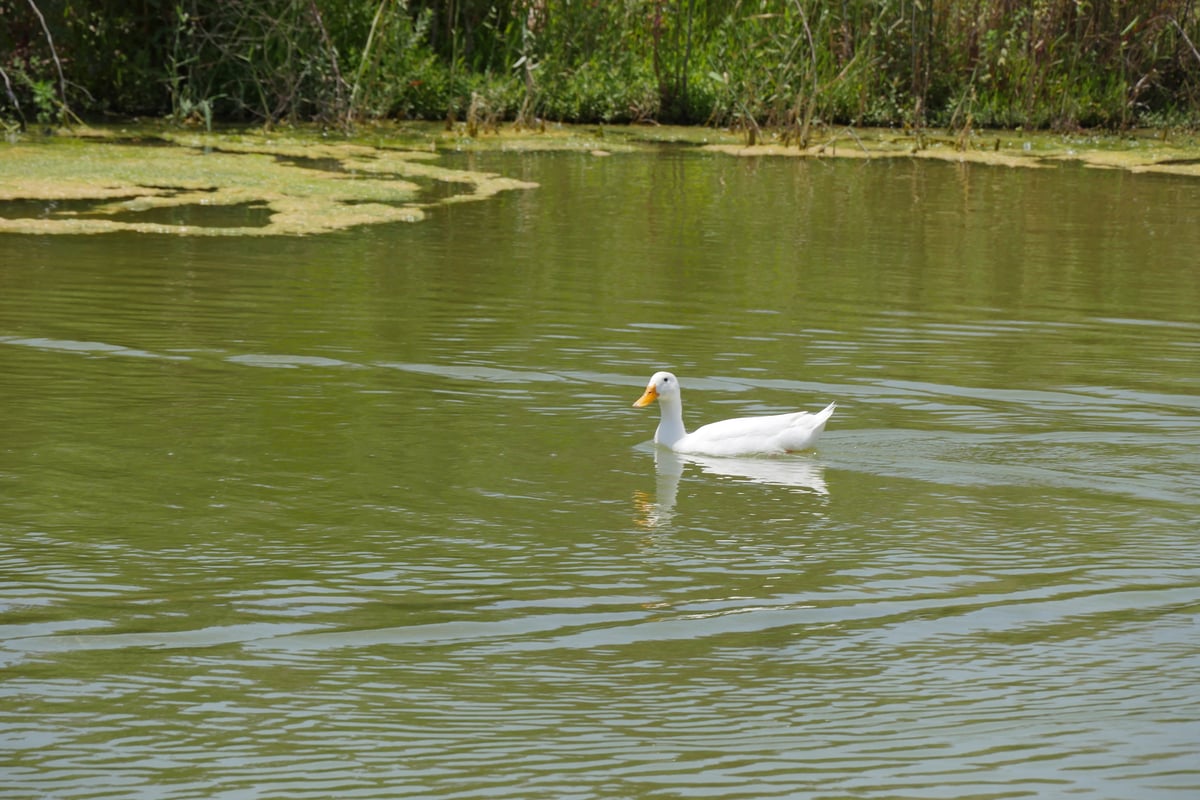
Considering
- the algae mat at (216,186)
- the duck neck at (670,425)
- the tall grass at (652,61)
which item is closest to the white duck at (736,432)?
the duck neck at (670,425)

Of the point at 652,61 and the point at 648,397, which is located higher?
the point at 652,61

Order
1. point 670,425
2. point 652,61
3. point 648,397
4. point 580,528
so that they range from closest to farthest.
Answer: point 580,528, point 670,425, point 648,397, point 652,61

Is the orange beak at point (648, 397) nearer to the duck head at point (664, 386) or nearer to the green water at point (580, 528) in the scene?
the duck head at point (664, 386)

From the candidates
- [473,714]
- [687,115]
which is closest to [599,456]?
[473,714]

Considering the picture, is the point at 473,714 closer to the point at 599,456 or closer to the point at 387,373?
the point at 599,456

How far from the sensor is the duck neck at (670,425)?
6.30 metres

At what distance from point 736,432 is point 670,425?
30 centimetres

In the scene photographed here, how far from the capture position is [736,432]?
6.13m

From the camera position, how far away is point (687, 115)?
18953 millimetres

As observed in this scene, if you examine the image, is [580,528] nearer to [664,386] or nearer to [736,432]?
[736,432]

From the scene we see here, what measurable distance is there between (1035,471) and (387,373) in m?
2.76

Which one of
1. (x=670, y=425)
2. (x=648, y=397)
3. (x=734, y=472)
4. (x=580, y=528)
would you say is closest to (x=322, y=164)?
(x=648, y=397)

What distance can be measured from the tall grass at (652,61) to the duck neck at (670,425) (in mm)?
10439

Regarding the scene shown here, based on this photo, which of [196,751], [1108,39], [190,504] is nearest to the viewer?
[196,751]
